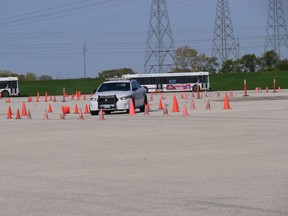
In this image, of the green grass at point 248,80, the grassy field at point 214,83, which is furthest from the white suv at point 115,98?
the grassy field at point 214,83

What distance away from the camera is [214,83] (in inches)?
3932

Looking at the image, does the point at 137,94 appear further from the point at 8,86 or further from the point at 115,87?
the point at 8,86

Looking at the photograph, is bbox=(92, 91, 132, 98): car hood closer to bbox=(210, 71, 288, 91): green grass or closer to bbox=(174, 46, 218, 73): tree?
bbox=(210, 71, 288, 91): green grass

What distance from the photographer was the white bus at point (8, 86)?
279 feet

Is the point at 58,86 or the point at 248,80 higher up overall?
the point at 248,80

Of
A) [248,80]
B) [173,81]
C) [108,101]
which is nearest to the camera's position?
[108,101]

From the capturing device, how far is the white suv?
111ft

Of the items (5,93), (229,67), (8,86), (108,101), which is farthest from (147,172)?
(229,67)

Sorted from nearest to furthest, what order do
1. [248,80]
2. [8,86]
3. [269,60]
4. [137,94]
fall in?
[137,94]
[8,86]
[248,80]
[269,60]

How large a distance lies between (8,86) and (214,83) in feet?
90.1

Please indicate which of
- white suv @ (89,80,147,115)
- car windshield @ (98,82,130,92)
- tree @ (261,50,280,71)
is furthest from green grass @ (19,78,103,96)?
white suv @ (89,80,147,115)

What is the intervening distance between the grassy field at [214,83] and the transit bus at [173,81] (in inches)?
185

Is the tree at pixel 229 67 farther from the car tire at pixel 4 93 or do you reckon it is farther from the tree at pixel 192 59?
the car tire at pixel 4 93

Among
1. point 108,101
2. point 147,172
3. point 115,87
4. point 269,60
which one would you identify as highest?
point 269,60
